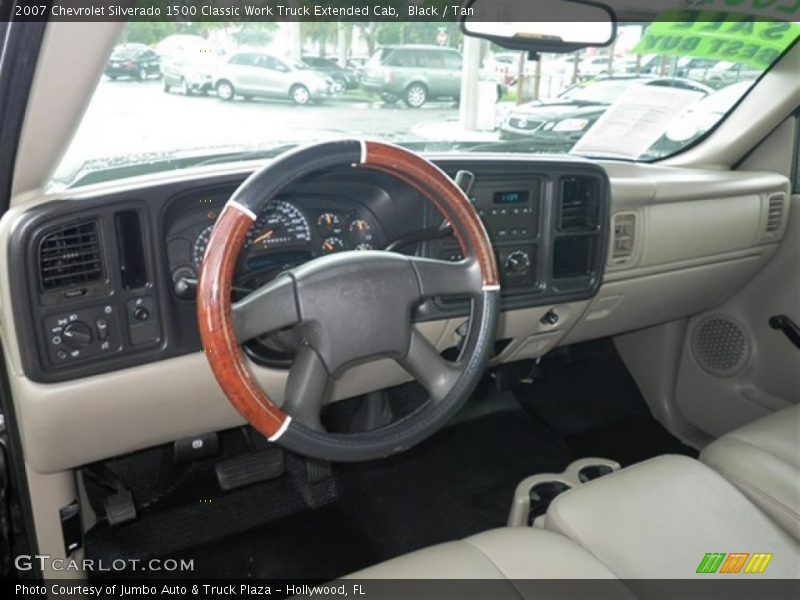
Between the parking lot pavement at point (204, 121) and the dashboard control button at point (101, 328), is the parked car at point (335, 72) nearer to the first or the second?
the parking lot pavement at point (204, 121)

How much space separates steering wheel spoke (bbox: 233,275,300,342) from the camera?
119 centimetres

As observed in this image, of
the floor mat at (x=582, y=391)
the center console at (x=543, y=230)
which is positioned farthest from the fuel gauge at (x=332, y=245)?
the floor mat at (x=582, y=391)

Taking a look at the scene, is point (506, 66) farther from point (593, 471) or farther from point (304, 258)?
point (593, 471)

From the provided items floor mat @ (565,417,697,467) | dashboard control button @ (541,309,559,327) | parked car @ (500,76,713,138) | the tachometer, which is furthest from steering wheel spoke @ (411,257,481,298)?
floor mat @ (565,417,697,467)

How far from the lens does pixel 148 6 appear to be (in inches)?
49.4

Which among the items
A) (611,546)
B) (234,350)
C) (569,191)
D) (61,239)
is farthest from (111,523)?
(569,191)

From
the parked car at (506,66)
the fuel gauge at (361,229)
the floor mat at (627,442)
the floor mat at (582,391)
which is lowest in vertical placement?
the floor mat at (627,442)

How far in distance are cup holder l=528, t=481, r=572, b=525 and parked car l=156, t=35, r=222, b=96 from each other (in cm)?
127

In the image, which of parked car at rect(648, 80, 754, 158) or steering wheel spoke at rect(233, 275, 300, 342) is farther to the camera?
parked car at rect(648, 80, 754, 158)

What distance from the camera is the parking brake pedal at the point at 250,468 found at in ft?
6.94

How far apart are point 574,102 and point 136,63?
4.63 feet

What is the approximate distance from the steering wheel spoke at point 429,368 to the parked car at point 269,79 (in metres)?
0.66

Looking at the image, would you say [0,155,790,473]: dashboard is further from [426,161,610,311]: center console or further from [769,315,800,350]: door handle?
[769,315,800,350]: door handle

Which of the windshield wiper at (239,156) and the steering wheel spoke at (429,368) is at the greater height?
the windshield wiper at (239,156)
